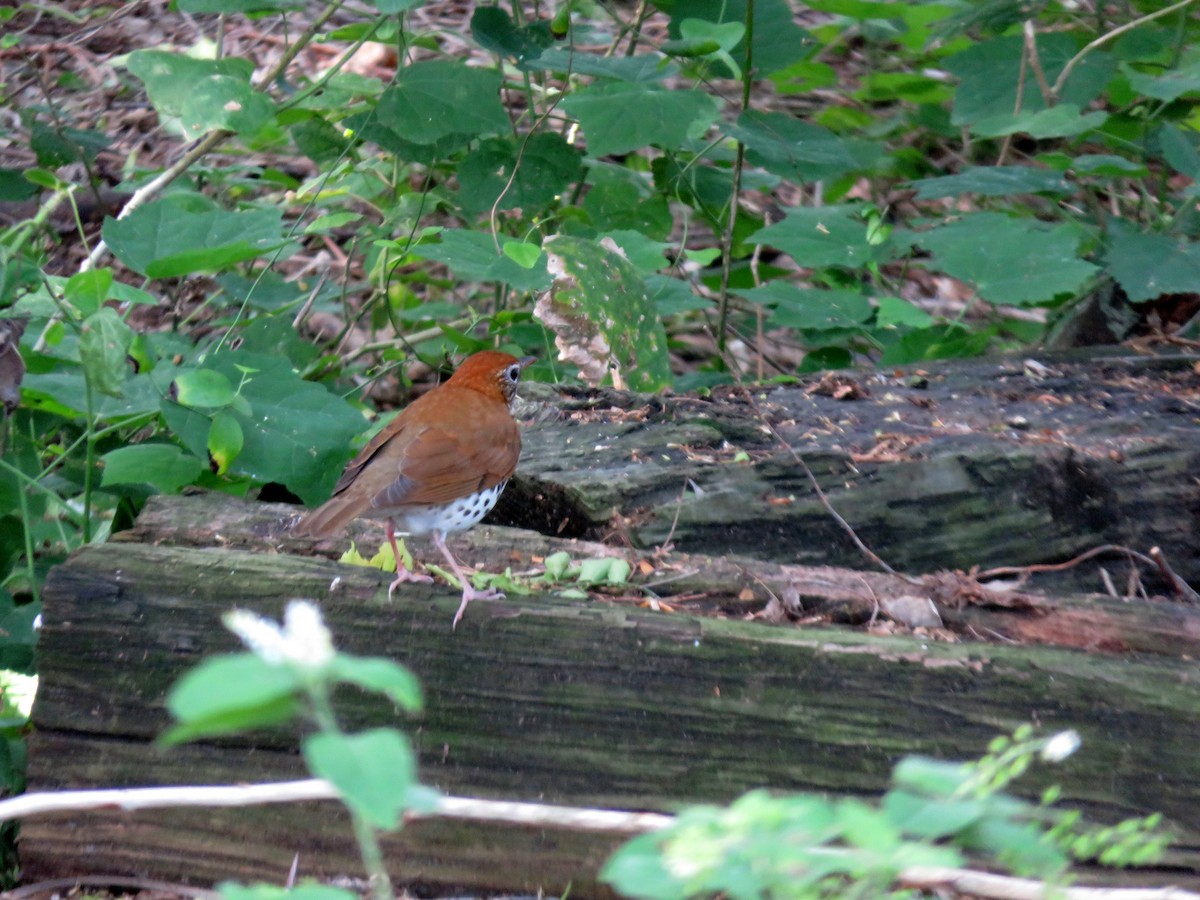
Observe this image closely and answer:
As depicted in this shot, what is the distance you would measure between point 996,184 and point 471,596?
9.73 feet

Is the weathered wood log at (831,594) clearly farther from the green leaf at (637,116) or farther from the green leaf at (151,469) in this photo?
the green leaf at (637,116)

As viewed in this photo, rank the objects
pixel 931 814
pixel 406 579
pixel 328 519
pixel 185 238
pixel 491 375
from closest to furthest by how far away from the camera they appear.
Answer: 1. pixel 931 814
2. pixel 406 579
3. pixel 328 519
4. pixel 185 238
5. pixel 491 375

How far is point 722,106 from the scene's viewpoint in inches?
315

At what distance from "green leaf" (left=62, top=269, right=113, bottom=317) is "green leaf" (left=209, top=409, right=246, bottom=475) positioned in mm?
398

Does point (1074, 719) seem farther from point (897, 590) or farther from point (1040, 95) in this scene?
point (1040, 95)

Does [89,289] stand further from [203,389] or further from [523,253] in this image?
[523,253]

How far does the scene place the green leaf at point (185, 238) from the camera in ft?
10.0

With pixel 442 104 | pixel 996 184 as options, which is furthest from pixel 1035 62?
pixel 442 104

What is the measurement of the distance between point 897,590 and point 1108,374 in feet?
5.66

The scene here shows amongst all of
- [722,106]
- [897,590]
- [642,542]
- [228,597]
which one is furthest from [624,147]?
[722,106]

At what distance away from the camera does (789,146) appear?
4.52 metres

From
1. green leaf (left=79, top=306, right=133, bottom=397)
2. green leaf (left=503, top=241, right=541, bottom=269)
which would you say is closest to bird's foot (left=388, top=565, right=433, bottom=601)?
green leaf (left=79, top=306, right=133, bottom=397)

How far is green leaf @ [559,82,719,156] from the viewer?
384cm

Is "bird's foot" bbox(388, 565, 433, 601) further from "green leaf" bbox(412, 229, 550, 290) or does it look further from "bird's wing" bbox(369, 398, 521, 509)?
"green leaf" bbox(412, 229, 550, 290)
